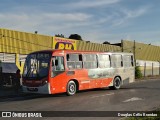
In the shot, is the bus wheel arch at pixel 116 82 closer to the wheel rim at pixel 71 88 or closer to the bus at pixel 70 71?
the bus at pixel 70 71

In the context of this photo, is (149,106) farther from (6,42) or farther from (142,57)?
(142,57)

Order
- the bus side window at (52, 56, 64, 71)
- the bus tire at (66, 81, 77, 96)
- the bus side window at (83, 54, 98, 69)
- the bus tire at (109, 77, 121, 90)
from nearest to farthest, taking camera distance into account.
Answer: the bus side window at (52, 56, 64, 71) → the bus tire at (66, 81, 77, 96) → the bus side window at (83, 54, 98, 69) → the bus tire at (109, 77, 121, 90)

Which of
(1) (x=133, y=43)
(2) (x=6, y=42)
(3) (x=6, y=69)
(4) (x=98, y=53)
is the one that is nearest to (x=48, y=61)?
(4) (x=98, y=53)

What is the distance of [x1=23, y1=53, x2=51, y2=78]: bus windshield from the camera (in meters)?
17.1

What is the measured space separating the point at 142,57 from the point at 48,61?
125 feet

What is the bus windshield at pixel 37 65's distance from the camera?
17.1 metres

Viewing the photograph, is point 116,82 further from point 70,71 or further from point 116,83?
point 70,71

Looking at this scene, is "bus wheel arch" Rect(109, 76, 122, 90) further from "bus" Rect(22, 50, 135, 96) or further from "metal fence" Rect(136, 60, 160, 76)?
"metal fence" Rect(136, 60, 160, 76)

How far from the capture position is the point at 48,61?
677 inches

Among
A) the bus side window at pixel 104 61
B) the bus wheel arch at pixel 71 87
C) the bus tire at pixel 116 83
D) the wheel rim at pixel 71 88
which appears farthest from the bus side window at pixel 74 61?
the bus tire at pixel 116 83

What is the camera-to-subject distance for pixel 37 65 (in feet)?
57.0

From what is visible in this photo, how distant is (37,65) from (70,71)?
80.4 inches

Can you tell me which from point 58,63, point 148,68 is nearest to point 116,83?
point 58,63

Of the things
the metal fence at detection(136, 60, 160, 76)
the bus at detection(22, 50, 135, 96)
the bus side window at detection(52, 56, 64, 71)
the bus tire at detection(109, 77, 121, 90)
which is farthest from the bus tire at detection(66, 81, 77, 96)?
the metal fence at detection(136, 60, 160, 76)
